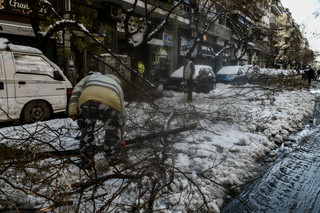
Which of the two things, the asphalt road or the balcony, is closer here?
the asphalt road

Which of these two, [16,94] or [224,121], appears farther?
[224,121]

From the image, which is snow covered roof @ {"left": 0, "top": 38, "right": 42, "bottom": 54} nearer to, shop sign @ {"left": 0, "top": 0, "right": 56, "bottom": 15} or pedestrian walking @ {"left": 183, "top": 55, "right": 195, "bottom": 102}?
shop sign @ {"left": 0, "top": 0, "right": 56, "bottom": 15}

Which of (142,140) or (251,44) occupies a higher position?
(251,44)

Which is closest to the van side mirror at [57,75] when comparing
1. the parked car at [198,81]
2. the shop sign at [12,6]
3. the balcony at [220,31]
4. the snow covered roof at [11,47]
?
the snow covered roof at [11,47]

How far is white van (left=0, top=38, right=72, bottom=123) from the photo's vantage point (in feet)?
17.6

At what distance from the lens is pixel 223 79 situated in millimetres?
15938

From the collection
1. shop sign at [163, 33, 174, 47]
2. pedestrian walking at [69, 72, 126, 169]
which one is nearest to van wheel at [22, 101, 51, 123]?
pedestrian walking at [69, 72, 126, 169]

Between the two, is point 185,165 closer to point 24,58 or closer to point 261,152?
point 261,152

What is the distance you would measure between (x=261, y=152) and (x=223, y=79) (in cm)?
1229

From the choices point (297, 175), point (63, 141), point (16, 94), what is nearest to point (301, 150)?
point (297, 175)

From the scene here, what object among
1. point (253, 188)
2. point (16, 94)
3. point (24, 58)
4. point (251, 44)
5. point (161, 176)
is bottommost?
point (253, 188)

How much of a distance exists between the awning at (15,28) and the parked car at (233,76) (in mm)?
11800

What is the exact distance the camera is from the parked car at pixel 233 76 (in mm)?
15664

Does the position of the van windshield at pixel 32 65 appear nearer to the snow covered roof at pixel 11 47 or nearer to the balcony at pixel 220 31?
the snow covered roof at pixel 11 47
